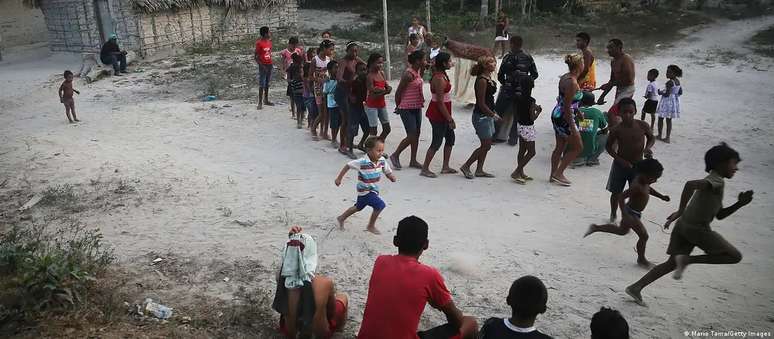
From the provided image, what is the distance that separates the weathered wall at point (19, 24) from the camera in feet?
60.2

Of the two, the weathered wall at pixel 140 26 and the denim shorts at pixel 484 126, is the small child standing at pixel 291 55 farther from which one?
the weathered wall at pixel 140 26

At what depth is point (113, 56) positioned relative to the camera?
1449 cm

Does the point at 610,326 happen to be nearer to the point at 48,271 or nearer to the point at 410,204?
the point at 48,271

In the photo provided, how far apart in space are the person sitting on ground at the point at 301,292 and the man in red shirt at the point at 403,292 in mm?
478

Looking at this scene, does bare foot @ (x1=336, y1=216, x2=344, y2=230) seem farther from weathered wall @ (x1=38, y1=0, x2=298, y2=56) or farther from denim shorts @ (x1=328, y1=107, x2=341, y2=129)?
weathered wall @ (x1=38, y1=0, x2=298, y2=56)

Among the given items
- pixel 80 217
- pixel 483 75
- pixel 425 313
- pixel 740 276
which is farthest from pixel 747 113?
pixel 80 217

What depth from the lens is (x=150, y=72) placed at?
48.6 ft

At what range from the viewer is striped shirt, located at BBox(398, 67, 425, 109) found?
734cm

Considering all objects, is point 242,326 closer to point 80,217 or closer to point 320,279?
point 320,279

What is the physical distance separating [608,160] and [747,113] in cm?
402

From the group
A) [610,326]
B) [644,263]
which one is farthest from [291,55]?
[610,326]

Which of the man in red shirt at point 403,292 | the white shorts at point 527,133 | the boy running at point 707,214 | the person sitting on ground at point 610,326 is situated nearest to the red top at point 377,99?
the white shorts at point 527,133

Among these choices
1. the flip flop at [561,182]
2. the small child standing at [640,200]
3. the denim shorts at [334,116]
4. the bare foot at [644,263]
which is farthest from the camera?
the denim shorts at [334,116]

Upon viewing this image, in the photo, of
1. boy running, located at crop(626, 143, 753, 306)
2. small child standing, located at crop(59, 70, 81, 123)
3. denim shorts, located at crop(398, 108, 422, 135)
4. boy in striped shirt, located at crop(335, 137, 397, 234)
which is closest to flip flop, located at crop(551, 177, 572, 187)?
denim shorts, located at crop(398, 108, 422, 135)
